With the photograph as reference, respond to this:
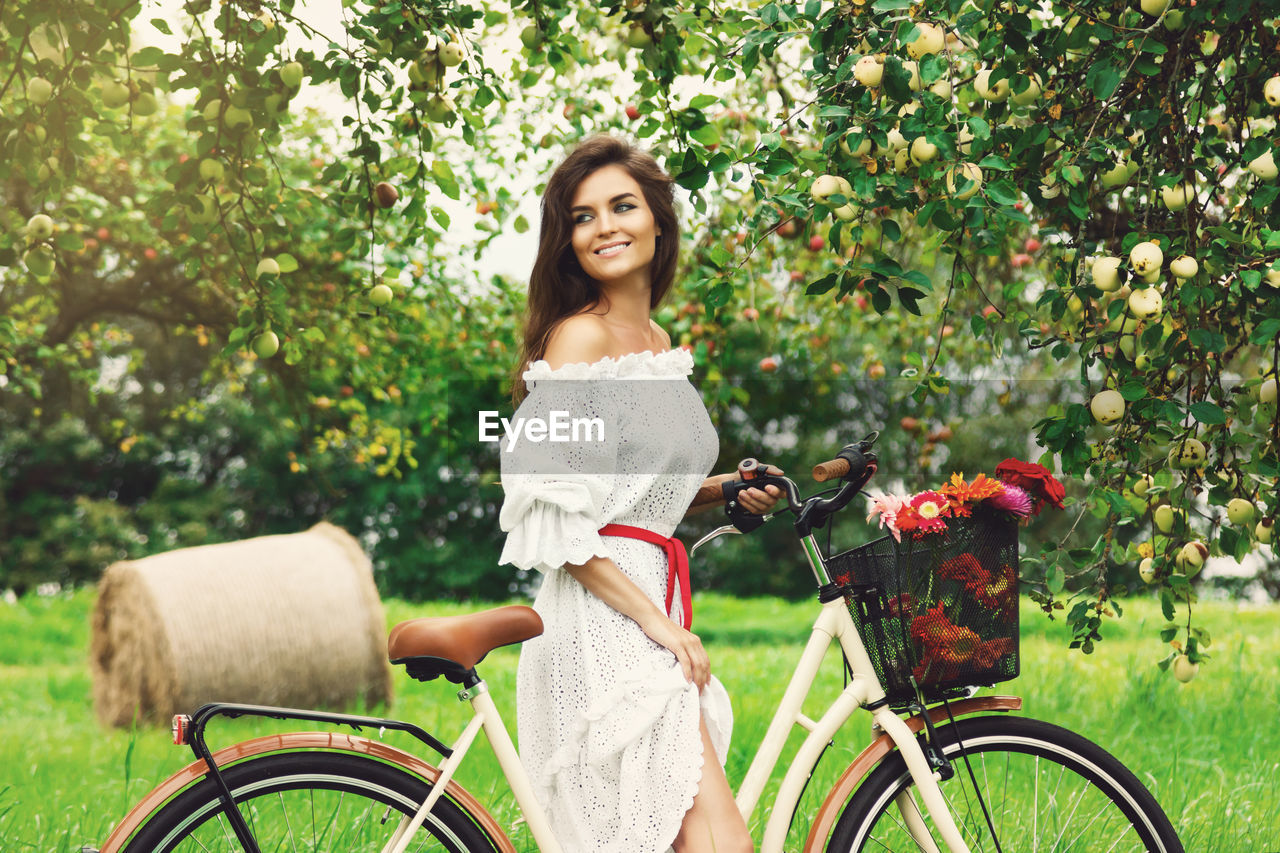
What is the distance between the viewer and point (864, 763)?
204cm

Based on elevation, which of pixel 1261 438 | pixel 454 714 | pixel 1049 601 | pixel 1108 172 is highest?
pixel 1108 172

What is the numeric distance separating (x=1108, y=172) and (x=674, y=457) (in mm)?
1166

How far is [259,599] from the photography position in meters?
5.62

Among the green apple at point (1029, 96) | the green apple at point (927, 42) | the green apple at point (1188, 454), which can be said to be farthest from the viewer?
the green apple at point (1188, 454)

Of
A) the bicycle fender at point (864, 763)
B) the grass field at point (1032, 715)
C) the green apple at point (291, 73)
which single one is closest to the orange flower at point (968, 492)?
the bicycle fender at point (864, 763)

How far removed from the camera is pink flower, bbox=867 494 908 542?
1962 millimetres

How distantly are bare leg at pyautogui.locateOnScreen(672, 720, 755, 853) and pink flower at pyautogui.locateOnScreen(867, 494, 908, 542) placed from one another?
0.52 m

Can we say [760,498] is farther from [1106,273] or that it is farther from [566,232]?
[1106,273]

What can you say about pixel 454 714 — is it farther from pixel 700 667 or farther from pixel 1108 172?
pixel 1108 172

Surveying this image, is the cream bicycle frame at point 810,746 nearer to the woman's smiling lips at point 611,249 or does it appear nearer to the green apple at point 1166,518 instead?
the woman's smiling lips at point 611,249

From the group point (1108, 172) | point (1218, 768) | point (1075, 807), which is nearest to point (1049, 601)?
point (1075, 807)

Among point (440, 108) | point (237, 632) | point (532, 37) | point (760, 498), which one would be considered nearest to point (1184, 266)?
point (760, 498)

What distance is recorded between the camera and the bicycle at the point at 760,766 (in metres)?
1.80

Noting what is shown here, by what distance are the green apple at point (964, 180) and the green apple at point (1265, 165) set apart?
25.5 inches
